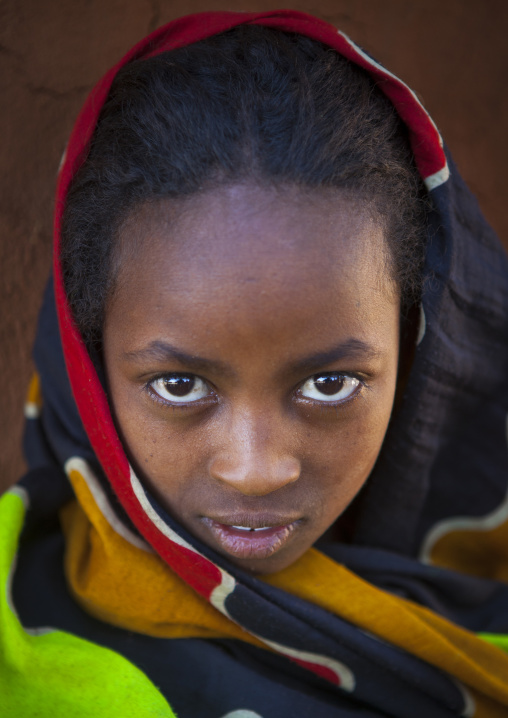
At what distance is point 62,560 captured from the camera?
997 millimetres

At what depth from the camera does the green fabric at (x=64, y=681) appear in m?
0.76

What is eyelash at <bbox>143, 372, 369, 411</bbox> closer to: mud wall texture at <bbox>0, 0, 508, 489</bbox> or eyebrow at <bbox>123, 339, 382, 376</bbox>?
eyebrow at <bbox>123, 339, 382, 376</bbox>

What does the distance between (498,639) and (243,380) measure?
2.14 feet

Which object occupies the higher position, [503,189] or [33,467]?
[503,189]

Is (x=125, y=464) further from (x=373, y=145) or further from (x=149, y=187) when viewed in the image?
(x=373, y=145)

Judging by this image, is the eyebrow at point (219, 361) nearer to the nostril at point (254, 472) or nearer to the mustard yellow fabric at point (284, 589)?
the nostril at point (254, 472)

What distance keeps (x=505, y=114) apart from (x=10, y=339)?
1.20 m

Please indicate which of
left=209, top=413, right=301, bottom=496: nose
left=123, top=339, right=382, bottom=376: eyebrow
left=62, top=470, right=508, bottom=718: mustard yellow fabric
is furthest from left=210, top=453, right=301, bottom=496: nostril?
left=62, top=470, right=508, bottom=718: mustard yellow fabric

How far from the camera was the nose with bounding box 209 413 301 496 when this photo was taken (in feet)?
2.33

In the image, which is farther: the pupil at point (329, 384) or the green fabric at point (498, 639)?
the green fabric at point (498, 639)

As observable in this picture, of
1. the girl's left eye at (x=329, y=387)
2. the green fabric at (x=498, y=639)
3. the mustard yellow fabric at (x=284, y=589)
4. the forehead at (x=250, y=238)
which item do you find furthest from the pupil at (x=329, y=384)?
the green fabric at (x=498, y=639)

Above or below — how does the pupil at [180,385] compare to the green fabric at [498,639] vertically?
above

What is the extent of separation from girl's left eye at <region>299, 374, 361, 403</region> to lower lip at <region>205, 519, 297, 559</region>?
0.61 feet

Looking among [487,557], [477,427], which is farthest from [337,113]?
[487,557]
